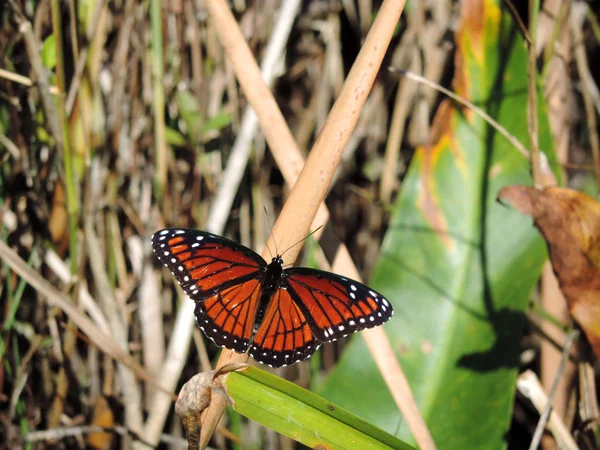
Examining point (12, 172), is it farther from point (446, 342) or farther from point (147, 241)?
point (446, 342)

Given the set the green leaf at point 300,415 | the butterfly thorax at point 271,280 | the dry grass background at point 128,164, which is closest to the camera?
the green leaf at point 300,415

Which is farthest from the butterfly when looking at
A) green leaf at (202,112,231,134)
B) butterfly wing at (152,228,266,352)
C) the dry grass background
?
green leaf at (202,112,231,134)

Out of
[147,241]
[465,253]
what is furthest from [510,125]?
[147,241]

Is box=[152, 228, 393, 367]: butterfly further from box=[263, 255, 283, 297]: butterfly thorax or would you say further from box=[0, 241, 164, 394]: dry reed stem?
box=[0, 241, 164, 394]: dry reed stem

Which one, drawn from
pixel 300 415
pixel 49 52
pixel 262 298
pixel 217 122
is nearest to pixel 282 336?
pixel 262 298

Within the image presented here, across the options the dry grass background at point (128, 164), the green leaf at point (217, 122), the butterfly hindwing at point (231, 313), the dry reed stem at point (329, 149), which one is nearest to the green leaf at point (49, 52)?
the dry grass background at point (128, 164)

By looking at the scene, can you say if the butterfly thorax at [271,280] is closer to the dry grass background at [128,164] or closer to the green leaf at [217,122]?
the dry grass background at [128,164]

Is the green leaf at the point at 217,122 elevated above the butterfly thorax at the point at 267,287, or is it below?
above

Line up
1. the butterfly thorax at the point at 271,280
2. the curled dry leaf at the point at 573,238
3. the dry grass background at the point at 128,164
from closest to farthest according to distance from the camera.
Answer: the curled dry leaf at the point at 573,238 < the butterfly thorax at the point at 271,280 < the dry grass background at the point at 128,164
